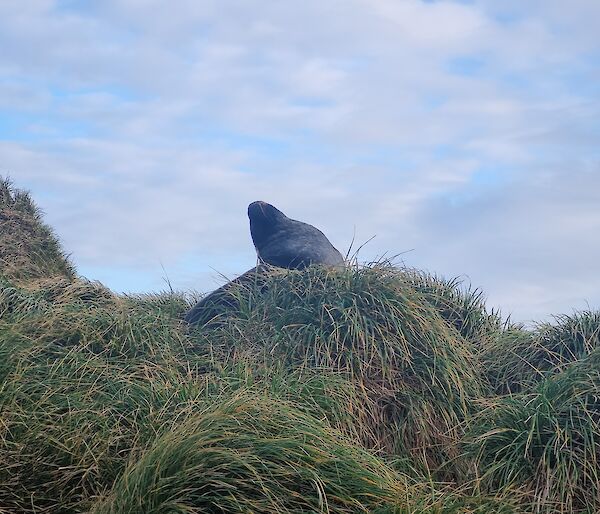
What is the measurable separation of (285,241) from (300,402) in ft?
11.9

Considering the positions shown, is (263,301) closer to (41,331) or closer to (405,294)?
(405,294)

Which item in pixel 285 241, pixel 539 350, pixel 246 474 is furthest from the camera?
pixel 285 241

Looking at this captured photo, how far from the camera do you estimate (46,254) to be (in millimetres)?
12367

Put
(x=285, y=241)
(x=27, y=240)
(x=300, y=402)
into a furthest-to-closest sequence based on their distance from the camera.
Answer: (x=27, y=240) → (x=285, y=241) → (x=300, y=402)

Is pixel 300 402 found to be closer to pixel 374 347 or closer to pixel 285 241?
pixel 374 347

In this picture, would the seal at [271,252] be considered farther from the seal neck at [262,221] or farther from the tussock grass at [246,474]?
the tussock grass at [246,474]

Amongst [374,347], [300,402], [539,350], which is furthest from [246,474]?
[539,350]

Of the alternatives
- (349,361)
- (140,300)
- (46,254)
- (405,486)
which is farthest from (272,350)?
(46,254)

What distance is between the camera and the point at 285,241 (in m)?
9.40

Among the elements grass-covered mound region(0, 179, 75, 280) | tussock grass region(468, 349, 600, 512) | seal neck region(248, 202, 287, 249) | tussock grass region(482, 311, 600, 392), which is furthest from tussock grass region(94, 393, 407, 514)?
grass-covered mound region(0, 179, 75, 280)

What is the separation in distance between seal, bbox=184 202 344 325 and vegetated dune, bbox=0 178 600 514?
0.26ft

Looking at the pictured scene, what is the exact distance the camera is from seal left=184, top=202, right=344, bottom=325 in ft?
25.9

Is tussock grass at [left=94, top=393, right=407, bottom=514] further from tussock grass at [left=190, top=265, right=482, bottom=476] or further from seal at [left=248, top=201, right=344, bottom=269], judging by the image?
seal at [left=248, top=201, right=344, bottom=269]

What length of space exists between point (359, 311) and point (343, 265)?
34.6 inches
